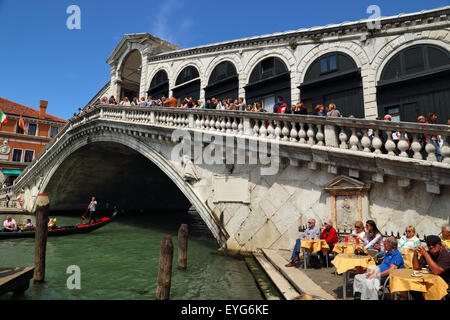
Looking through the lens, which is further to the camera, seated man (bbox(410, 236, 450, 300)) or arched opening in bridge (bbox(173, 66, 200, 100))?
arched opening in bridge (bbox(173, 66, 200, 100))

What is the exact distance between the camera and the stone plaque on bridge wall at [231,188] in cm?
726

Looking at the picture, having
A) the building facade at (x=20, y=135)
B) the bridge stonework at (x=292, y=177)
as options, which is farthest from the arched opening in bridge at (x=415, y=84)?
the building facade at (x=20, y=135)

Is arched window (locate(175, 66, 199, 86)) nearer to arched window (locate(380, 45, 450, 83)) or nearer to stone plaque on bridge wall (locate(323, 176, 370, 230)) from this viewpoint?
arched window (locate(380, 45, 450, 83))

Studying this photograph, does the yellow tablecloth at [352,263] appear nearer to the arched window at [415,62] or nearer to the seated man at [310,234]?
the seated man at [310,234]

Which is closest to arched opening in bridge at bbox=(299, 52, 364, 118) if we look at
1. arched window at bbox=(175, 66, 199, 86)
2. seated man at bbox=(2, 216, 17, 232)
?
arched window at bbox=(175, 66, 199, 86)

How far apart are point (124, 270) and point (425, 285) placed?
6.11 meters

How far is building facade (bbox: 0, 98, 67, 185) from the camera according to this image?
87.0 feet

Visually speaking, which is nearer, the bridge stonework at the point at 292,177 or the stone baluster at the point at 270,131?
the bridge stonework at the point at 292,177

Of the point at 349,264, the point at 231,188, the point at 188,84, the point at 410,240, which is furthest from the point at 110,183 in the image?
the point at 410,240

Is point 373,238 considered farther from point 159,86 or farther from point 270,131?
point 159,86

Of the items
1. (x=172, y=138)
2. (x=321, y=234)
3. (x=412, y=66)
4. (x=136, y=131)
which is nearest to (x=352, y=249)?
(x=321, y=234)

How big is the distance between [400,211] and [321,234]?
4.78 feet

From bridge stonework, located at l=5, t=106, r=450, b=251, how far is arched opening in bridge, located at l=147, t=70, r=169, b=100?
3821 millimetres

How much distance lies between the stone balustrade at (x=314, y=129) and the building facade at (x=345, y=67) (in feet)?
5.28
